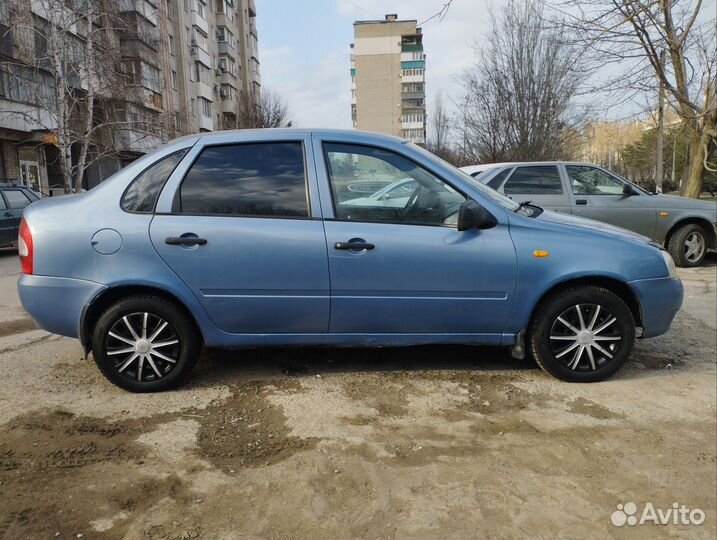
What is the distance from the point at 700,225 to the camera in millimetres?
8703

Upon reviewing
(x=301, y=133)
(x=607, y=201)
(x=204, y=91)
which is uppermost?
(x=204, y=91)

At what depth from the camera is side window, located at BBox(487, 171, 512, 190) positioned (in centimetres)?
805

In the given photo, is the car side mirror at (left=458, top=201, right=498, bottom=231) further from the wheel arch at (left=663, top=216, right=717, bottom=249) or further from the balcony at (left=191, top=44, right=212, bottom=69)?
the balcony at (left=191, top=44, right=212, bottom=69)

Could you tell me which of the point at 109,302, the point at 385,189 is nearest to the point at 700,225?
the point at 385,189

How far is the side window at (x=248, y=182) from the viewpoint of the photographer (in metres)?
3.49

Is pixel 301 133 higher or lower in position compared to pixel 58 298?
higher

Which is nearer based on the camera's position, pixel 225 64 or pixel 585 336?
pixel 585 336

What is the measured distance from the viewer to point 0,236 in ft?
39.4

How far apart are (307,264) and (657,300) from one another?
2.43 metres

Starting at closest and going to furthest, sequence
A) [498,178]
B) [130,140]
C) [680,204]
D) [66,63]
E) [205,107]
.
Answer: [498,178] → [680,204] → [66,63] → [130,140] → [205,107]

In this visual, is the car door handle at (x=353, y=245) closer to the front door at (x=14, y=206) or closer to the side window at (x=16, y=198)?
the front door at (x=14, y=206)

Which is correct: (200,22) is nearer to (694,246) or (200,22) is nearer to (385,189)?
(694,246)

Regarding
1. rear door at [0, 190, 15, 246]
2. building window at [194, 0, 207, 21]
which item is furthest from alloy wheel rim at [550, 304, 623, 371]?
building window at [194, 0, 207, 21]

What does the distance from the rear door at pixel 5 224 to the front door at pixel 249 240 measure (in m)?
11.0
